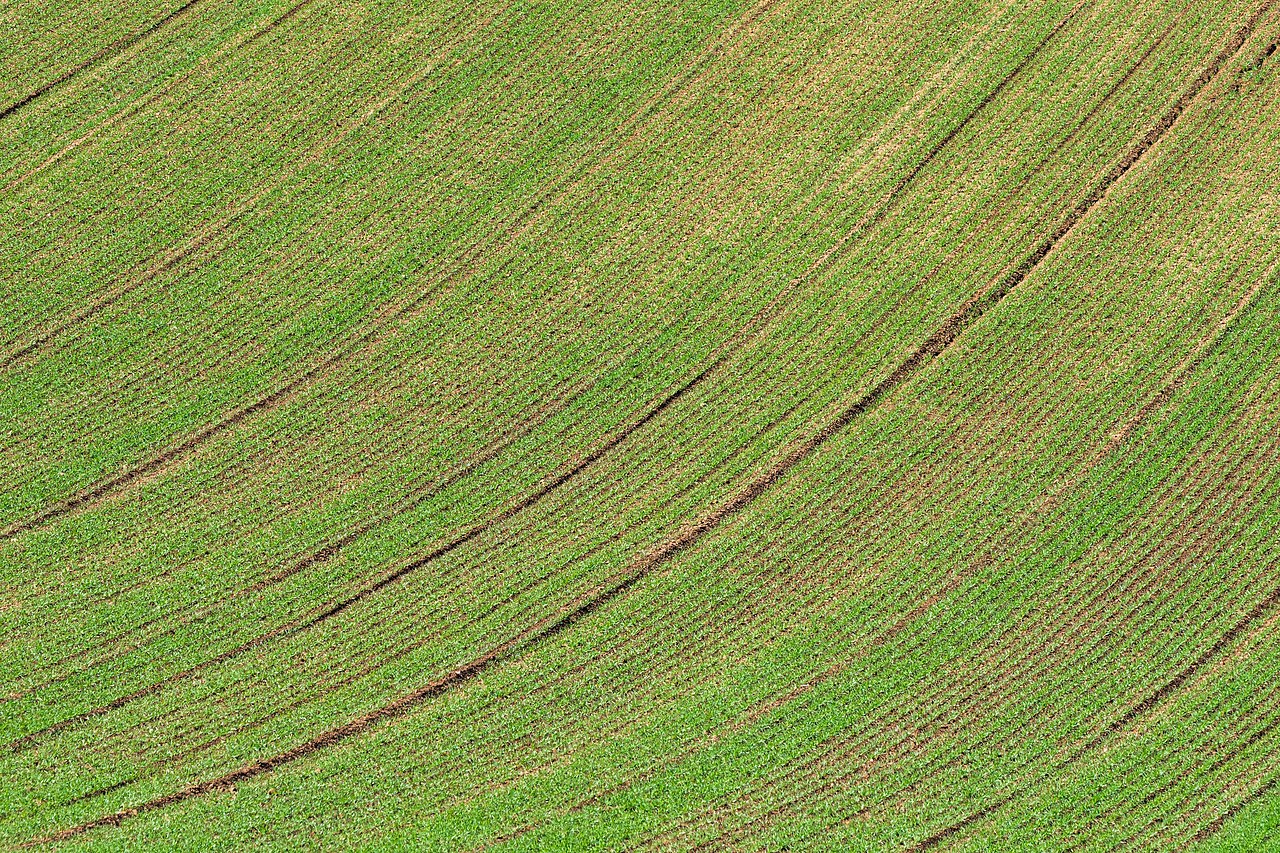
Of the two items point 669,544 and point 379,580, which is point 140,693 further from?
point 669,544

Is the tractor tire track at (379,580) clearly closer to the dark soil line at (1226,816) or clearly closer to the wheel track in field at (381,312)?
the wheel track in field at (381,312)

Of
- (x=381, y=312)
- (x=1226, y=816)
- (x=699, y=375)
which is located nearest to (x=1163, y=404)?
(x=1226, y=816)

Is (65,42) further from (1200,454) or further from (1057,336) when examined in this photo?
(1200,454)

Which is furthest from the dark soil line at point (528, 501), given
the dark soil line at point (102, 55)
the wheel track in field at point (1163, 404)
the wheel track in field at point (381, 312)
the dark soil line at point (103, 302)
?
the dark soil line at point (102, 55)

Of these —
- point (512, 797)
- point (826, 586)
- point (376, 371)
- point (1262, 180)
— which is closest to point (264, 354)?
point (376, 371)

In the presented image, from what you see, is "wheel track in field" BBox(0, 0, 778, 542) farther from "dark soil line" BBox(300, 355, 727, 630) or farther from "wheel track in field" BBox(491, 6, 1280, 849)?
"wheel track in field" BBox(491, 6, 1280, 849)
